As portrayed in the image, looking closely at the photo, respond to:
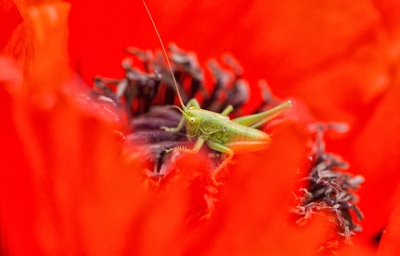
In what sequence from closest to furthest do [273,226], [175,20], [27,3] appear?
[27,3] → [273,226] → [175,20]

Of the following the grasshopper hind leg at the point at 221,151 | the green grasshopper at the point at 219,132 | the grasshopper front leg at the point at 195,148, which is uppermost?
the green grasshopper at the point at 219,132

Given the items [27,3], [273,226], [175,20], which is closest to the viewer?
[27,3]

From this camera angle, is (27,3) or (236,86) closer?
(27,3)

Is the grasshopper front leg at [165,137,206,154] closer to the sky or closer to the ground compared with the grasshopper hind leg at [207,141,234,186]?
closer to the sky

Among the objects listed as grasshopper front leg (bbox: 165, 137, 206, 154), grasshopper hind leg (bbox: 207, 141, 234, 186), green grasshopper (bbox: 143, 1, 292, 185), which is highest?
green grasshopper (bbox: 143, 1, 292, 185)

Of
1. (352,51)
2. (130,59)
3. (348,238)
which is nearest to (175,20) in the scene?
(130,59)

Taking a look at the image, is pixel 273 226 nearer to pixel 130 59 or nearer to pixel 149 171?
pixel 149 171

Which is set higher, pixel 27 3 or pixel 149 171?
pixel 27 3

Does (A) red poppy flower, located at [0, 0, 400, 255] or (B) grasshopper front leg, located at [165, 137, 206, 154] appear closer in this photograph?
(A) red poppy flower, located at [0, 0, 400, 255]
